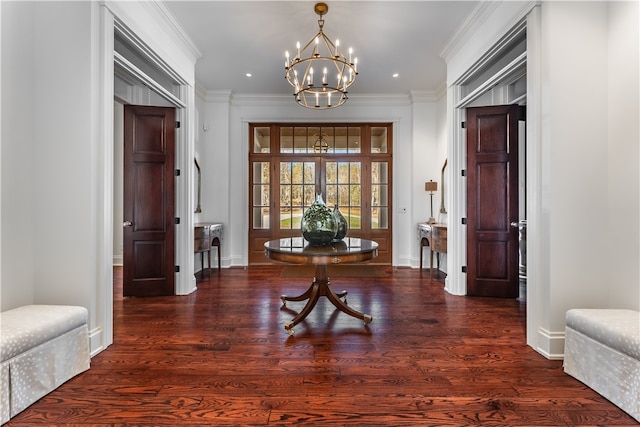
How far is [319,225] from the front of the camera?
288 cm

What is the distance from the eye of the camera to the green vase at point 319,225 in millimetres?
2883

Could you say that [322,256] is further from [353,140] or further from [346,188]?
[353,140]

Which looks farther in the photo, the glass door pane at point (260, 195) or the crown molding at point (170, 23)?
the glass door pane at point (260, 195)

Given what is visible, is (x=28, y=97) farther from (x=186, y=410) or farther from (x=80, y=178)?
(x=186, y=410)

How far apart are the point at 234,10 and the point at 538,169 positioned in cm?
313

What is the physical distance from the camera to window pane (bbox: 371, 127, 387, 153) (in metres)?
5.96

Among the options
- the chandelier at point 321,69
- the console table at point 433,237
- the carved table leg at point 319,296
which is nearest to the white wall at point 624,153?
the carved table leg at point 319,296

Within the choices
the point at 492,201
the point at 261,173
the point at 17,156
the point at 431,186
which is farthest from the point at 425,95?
the point at 17,156

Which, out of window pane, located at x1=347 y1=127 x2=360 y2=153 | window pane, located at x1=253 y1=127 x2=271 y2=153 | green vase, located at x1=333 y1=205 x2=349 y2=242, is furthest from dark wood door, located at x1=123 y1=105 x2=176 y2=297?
window pane, located at x1=347 y1=127 x2=360 y2=153

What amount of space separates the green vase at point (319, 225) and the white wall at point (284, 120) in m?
3.11

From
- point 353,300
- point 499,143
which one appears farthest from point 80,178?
point 499,143

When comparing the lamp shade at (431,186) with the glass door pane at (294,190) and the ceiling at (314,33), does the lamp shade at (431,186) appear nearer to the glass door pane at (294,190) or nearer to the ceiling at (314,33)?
the ceiling at (314,33)

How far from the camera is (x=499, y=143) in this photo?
3768mm

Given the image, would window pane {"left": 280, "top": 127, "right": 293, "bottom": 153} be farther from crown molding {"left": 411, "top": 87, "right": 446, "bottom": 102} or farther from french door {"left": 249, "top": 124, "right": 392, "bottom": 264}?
crown molding {"left": 411, "top": 87, "right": 446, "bottom": 102}
